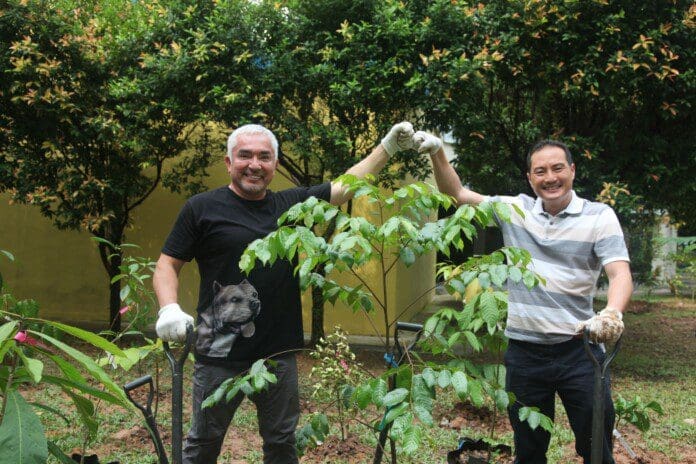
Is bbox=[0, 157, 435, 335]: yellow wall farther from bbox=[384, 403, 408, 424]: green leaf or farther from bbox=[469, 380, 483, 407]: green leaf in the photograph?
bbox=[384, 403, 408, 424]: green leaf

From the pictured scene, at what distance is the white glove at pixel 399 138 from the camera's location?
2914 mm

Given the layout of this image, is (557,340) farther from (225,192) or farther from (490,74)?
(490,74)

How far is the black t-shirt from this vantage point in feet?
8.71

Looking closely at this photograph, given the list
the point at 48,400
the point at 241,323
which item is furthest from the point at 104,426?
the point at 241,323

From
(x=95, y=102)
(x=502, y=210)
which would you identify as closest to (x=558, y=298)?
(x=502, y=210)

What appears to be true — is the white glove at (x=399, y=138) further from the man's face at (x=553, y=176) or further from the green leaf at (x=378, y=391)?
the green leaf at (x=378, y=391)

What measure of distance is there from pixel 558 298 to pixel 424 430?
2.00 meters

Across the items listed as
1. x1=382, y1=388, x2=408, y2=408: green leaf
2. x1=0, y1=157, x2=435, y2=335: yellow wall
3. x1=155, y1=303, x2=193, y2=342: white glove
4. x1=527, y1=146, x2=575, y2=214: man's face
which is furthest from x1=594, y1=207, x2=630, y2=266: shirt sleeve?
x1=0, y1=157, x2=435, y2=335: yellow wall

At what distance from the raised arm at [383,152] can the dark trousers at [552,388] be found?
1.08 metres

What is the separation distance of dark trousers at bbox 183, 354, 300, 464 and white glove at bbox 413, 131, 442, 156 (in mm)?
1194

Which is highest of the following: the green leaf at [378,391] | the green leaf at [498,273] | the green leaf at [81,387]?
the green leaf at [498,273]

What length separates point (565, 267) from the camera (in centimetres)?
267

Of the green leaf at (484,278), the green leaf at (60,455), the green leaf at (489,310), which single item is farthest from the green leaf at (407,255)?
the green leaf at (60,455)

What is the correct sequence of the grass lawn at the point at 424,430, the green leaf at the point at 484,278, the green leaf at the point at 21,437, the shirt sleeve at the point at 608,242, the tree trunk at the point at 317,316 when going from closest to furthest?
the green leaf at the point at 21,437
the green leaf at the point at 484,278
the shirt sleeve at the point at 608,242
the grass lawn at the point at 424,430
the tree trunk at the point at 317,316
